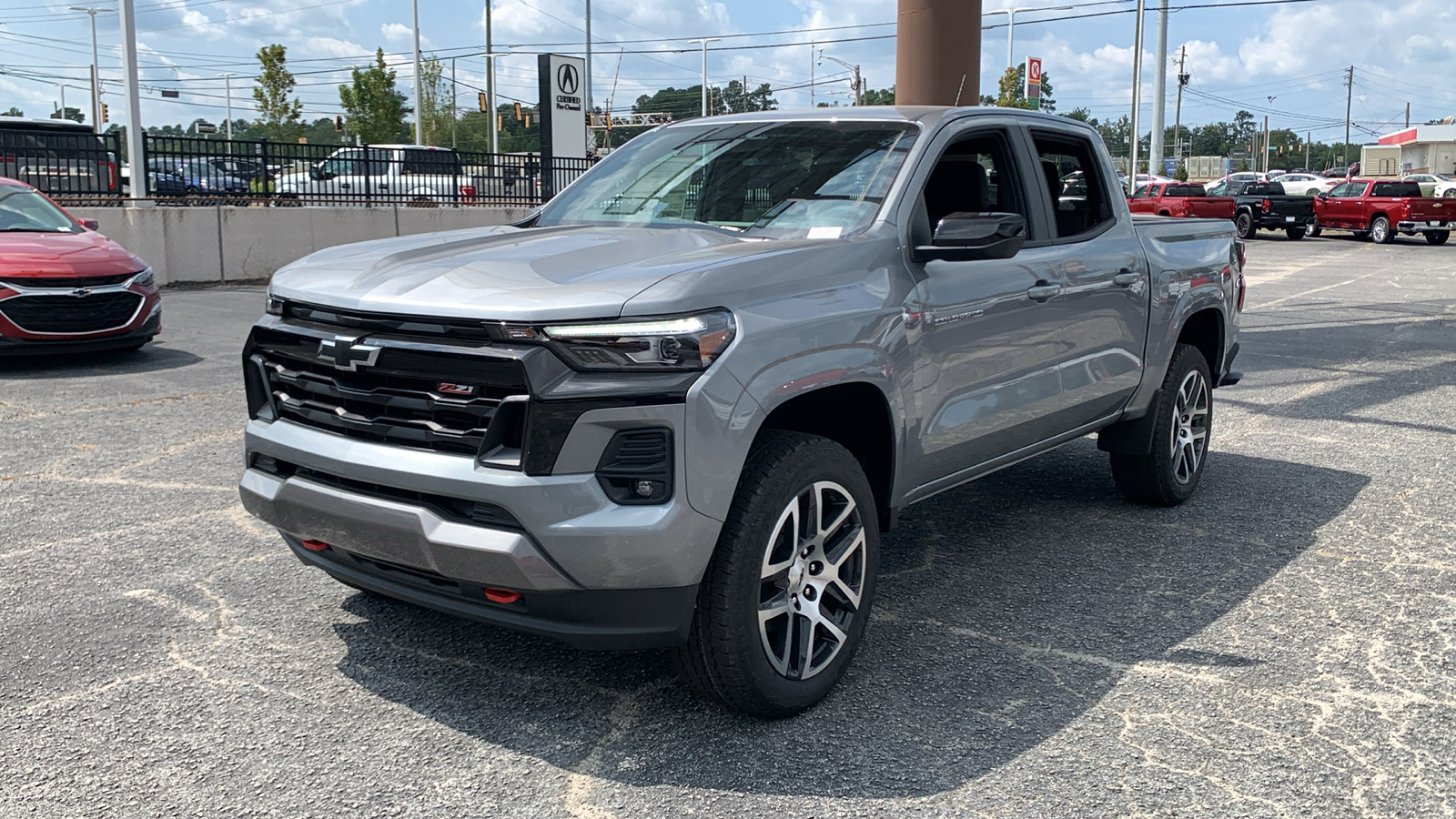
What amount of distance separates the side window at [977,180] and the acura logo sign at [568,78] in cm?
1571

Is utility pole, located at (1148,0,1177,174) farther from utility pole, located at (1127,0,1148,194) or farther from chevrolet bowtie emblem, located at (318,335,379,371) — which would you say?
chevrolet bowtie emblem, located at (318,335,379,371)

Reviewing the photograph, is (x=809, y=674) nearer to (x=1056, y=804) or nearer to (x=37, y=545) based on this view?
(x=1056, y=804)

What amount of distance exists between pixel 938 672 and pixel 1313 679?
120cm

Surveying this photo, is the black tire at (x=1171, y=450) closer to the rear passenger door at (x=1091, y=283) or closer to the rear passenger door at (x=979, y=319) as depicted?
the rear passenger door at (x=1091, y=283)

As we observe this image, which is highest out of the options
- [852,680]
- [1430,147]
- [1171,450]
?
[1430,147]

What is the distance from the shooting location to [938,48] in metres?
11.7

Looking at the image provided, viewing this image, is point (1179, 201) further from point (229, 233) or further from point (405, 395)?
point (405, 395)

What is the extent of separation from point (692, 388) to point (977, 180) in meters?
2.27

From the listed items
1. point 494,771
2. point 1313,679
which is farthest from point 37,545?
point 1313,679

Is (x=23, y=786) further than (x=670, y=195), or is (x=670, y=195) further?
(x=670, y=195)

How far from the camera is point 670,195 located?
15.4 feet

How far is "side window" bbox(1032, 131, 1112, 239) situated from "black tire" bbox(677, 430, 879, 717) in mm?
2249

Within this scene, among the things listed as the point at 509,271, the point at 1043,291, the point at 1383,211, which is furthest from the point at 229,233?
the point at 1383,211

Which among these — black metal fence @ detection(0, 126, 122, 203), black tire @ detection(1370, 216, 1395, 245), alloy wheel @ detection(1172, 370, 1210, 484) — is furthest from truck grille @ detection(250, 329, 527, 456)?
black tire @ detection(1370, 216, 1395, 245)
